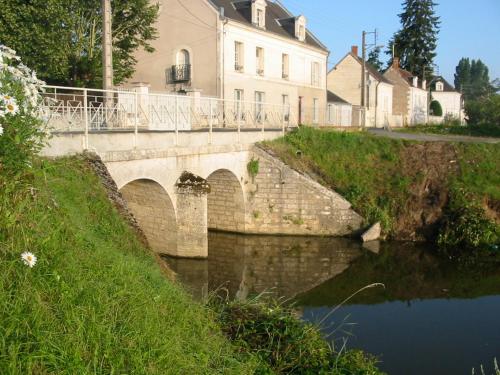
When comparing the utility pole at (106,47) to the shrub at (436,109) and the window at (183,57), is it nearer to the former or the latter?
the window at (183,57)

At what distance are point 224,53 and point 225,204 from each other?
29.3ft

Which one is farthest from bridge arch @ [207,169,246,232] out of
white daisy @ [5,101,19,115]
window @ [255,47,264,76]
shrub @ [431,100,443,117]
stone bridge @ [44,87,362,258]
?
shrub @ [431,100,443,117]

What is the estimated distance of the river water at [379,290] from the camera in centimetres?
935

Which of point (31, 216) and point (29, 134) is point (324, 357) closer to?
point (31, 216)

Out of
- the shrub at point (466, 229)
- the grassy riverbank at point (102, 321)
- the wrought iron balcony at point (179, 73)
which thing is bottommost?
the shrub at point (466, 229)

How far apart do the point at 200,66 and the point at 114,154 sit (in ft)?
46.7

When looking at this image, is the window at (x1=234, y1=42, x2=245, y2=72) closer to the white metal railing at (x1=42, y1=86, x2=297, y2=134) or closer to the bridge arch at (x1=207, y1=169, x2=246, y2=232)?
the white metal railing at (x1=42, y1=86, x2=297, y2=134)

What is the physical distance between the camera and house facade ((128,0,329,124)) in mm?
23500

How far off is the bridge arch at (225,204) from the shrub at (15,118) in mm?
12826

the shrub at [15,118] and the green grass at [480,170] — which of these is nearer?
the shrub at [15,118]

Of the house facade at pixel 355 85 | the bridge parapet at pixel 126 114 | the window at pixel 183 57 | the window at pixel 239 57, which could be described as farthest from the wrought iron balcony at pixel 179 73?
the house facade at pixel 355 85

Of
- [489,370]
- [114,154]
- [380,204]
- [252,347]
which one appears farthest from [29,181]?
[380,204]

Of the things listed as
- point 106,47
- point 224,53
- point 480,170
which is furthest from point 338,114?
point 106,47

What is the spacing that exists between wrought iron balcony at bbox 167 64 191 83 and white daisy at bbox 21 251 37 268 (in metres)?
21.1
